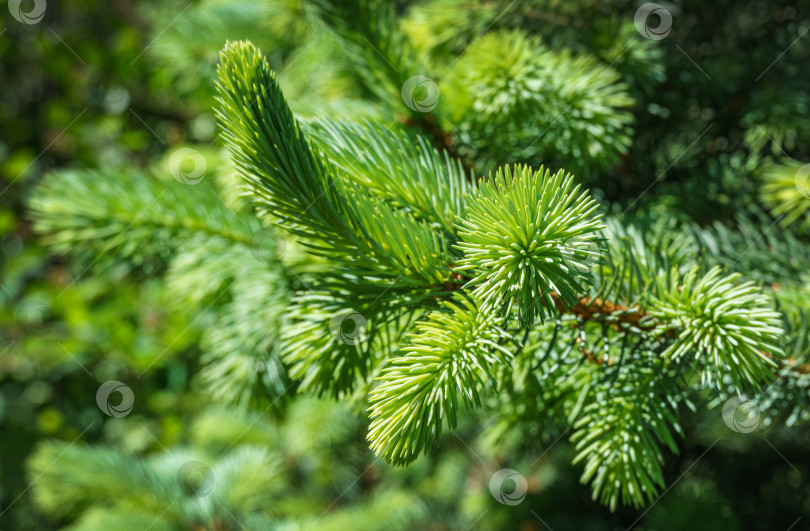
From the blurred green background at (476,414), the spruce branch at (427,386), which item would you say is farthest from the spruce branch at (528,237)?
the blurred green background at (476,414)

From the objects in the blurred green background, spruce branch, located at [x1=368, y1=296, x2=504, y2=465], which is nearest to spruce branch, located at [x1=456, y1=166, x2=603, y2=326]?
spruce branch, located at [x1=368, y1=296, x2=504, y2=465]

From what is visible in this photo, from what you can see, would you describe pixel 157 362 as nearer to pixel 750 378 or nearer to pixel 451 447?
pixel 451 447

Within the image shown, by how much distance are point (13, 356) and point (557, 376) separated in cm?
140

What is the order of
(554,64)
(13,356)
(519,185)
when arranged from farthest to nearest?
(13,356) → (554,64) → (519,185)

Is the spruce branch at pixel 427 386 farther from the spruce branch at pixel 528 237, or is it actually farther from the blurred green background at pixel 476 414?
the blurred green background at pixel 476 414

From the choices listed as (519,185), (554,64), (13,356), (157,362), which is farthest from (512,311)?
(13,356)

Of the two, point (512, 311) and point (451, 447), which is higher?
point (512, 311)

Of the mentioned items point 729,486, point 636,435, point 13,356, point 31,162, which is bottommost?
point 729,486

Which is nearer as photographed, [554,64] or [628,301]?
[628,301]

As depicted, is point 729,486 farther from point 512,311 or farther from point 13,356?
point 13,356

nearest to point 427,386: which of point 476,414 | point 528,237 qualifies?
point 528,237

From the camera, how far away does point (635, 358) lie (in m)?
0.33

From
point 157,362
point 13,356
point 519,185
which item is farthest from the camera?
point 13,356

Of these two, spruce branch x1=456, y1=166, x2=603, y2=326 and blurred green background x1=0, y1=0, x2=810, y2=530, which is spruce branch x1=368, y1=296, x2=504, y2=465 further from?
blurred green background x1=0, y1=0, x2=810, y2=530
